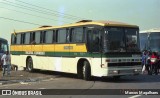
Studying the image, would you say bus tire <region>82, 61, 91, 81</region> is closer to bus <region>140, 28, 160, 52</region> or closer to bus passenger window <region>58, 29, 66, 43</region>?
bus passenger window <region>58, 29, 66, 43</region>

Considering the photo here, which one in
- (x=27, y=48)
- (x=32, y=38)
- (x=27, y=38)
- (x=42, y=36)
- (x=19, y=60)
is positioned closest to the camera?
(x=42, y=36)

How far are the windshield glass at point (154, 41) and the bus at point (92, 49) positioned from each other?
1293 cm

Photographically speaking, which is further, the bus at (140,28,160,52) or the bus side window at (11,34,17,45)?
the bus at (140,28,160,52)

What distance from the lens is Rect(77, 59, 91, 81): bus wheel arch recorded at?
850 inches

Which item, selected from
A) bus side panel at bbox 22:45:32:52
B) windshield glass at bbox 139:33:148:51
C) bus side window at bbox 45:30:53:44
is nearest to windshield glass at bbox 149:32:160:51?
windshield glass at bbox 139:33:148:51

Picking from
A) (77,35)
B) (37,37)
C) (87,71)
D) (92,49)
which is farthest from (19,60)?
(92,49)

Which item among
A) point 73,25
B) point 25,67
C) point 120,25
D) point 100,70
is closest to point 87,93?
point 100,70

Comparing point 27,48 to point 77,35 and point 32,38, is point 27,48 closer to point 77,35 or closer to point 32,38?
point 32,38

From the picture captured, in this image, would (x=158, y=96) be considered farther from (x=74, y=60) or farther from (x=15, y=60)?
(x=15, y=60)

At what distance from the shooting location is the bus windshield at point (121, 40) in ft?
67.0

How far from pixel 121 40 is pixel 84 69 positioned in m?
2.66

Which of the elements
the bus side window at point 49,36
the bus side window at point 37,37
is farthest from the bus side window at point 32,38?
the bus side window at point 49,36

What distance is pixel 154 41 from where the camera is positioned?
1431 inches

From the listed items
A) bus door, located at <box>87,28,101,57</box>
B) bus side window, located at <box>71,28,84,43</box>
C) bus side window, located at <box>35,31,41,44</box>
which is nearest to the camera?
bus door, located at <box>87,28,101,57</box>
